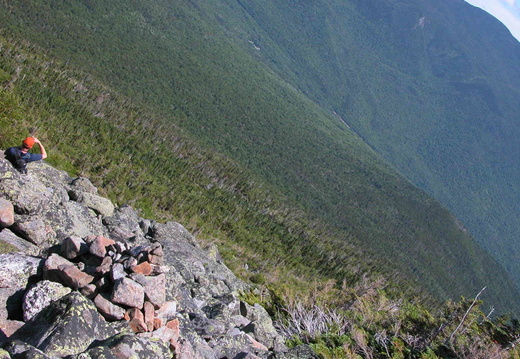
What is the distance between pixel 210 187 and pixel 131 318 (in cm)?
2536

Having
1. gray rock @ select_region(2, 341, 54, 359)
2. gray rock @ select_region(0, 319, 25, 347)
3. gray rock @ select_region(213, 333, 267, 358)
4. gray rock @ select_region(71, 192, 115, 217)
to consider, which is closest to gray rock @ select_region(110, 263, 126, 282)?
gray rock @ select_region(0, 319, 25, 347)

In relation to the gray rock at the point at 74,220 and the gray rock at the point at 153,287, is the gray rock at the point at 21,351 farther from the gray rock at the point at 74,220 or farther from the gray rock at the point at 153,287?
the gray rock at the point at 74,220

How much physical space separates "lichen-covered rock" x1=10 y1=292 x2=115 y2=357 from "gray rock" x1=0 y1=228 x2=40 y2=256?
71.8 inches

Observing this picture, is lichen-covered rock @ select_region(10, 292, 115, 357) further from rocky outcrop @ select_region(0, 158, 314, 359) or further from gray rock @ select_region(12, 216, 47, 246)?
gray rock @ select_region(12, 216, 47, 246)

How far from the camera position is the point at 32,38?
56.9 m

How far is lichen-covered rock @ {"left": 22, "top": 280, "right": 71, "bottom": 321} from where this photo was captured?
590 cm

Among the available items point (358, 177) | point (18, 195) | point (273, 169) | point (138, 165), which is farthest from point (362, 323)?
point (358, 177)

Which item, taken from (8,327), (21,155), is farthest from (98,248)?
(21,155)

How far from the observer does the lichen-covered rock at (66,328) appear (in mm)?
5344

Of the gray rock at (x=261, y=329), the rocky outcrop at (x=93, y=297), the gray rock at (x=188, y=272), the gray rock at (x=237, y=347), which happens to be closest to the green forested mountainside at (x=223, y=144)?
the gray rock at (x=188, y=272)

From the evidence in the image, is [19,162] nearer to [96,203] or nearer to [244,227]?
[96,203]

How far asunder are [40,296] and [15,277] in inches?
27.3

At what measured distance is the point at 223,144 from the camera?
7688 centimetres

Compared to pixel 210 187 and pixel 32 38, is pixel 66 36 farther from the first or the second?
pixel 210 187
